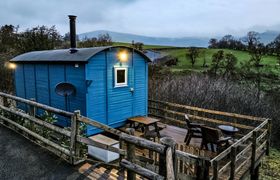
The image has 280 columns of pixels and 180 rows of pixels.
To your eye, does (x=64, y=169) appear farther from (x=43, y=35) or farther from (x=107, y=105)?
(x=43, y=35)

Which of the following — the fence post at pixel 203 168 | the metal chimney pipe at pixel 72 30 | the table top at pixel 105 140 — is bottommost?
the table top at pixel 105 140

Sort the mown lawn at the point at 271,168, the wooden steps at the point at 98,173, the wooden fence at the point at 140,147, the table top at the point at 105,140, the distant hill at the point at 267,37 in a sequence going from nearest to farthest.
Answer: the wooden fence at the point at 140,147 < the wooden steps at the point at 98,173 < the table top at the point at 105,140 < the mown lawn at the point at 271,168 < the distant hill at the point at 267,37

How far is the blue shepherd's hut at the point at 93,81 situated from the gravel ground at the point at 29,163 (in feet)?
6.99

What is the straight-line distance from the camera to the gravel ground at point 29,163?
3.81 metres

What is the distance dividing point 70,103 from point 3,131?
2.11 meters

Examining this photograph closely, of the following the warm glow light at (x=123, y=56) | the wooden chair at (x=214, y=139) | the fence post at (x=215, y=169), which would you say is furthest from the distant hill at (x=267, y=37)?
the fence post at (x=215, y=169)

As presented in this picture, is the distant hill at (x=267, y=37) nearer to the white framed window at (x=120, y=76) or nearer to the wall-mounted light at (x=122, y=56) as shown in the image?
the wall-mounted light at (x=122, y=56)

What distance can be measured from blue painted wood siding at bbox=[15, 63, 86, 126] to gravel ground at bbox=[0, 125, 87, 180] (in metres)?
2.17

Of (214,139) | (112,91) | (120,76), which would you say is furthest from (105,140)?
(214,139)

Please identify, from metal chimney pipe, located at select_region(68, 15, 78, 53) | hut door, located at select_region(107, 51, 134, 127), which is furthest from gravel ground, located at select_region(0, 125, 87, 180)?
metal chimney pipe, located at select_region(68, 15, 78, 53)

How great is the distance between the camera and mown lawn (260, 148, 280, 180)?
7.28 meters

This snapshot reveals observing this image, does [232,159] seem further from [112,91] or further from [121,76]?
[121,76]

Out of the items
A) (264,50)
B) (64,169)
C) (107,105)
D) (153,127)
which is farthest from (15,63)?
(264,50)

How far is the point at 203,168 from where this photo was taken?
12.0 feet
